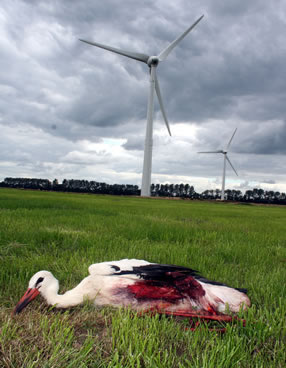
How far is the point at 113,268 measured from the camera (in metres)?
2.91

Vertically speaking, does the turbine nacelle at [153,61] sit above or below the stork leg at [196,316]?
above

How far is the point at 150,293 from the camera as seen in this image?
2.53 meters

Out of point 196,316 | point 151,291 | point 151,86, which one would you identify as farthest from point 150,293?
point 151,86

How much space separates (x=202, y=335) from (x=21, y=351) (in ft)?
4.49

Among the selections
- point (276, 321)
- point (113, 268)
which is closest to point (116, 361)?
point (113, 268)

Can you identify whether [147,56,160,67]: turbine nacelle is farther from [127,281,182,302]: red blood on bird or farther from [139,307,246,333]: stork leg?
[139,307,246,333]: stork leg

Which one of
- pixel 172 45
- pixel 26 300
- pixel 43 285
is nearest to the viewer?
pixel 26 300

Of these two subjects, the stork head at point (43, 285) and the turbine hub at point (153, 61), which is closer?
the stork head at point (43, 285)

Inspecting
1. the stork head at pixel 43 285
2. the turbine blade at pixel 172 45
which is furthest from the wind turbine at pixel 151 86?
the stork head at pixel 43 285

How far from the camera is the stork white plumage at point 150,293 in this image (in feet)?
8.15

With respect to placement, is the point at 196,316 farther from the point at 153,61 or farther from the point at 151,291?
the point at 153,61

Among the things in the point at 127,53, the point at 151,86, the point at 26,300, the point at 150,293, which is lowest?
the point at 26,300

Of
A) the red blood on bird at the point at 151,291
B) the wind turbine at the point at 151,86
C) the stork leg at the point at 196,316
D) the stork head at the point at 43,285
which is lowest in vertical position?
the stork leg at the point at 196,316

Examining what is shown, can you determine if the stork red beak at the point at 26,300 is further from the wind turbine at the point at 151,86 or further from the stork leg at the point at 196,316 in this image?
the wind turbine at the point at 151,86
